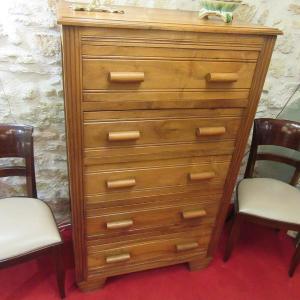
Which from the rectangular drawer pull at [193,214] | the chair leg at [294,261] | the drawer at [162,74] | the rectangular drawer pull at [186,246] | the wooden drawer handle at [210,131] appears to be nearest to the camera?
the drawer at [162,74]

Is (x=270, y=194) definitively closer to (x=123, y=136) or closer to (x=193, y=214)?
(x=193, y=214)

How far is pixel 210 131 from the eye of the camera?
4.05 ft

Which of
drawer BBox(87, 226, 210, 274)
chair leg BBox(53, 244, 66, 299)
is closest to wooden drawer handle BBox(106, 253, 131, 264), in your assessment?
drawer BBox(87, 226, 210, 274)

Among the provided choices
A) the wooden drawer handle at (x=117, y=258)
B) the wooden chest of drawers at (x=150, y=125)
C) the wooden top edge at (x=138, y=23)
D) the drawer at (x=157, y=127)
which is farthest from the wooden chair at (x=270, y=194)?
the wooden top edge at (x=138, y=23)

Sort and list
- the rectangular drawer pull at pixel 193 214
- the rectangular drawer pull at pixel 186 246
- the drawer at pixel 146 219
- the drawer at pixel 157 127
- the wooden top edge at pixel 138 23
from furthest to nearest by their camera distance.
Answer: the rectangular drawer pull at pixel 186 246
the rectangular drawer pull at pixel 193 214
the drawer at pixel 146 219
the drawer at pixel 157 127
the wooden top edge at pixel 138 23

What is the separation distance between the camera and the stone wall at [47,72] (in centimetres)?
138

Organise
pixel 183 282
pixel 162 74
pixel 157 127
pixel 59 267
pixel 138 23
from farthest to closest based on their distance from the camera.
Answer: pixel 183 282 → pixel 59 267 → pixel 157 127 → pixel 162 74 → pixel 138 23

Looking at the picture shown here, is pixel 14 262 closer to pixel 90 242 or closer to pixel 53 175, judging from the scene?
pixel 90 242

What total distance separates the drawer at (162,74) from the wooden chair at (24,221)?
1.90 feet

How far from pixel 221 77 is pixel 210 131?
23 cm

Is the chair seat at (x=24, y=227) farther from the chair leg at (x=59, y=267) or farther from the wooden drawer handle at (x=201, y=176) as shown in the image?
the wooden drawer handle at (x=201, y=176)

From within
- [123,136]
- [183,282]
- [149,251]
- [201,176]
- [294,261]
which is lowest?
[183,282]

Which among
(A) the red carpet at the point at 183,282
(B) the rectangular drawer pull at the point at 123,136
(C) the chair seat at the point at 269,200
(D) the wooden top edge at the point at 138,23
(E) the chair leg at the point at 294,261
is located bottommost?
(A) the red carpet at the point at 183,282

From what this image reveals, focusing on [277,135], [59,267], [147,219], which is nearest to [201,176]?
[147,219]
